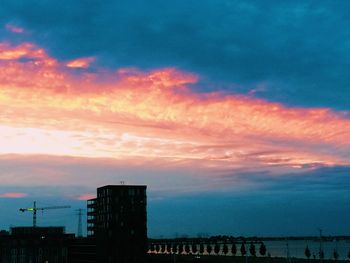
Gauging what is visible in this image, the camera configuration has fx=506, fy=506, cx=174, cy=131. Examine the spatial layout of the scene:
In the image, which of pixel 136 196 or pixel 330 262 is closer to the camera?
pixel 330 262

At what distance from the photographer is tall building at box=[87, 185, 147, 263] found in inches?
7525

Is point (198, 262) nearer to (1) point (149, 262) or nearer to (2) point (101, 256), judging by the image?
(1) point (149, 262)

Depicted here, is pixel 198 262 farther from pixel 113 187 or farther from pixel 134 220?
pixel 113 187

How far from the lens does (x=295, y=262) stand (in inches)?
7623

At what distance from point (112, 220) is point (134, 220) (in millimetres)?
8552

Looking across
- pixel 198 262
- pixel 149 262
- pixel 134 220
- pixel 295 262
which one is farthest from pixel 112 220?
pixel 295 262

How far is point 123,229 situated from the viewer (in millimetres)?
195250

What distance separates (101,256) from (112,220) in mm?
14157

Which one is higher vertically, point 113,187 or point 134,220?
point 113,187

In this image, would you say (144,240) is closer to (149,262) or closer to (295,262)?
(149,262)

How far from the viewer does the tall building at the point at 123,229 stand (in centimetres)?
19112

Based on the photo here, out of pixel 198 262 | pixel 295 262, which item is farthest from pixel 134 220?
pixel 295 262

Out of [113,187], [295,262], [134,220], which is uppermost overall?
[113,187]

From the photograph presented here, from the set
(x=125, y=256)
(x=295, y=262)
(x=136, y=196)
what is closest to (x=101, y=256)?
(x=125, y=256)
